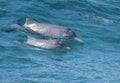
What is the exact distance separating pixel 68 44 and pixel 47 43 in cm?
102

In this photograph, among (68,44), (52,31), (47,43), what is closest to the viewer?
(47,43)

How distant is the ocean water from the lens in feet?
41.7

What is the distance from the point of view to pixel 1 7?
18297 mm

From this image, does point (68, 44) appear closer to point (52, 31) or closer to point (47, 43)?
point (52, 31)

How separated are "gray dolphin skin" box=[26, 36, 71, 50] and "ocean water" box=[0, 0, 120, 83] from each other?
0.64 ft

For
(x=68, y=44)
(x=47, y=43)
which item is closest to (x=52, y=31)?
(x=68, y=44)

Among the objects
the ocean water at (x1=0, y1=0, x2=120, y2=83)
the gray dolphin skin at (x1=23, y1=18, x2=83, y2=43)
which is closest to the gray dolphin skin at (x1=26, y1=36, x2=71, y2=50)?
the ocean water at (x1=0, y1=0, x2=120, y2=83)

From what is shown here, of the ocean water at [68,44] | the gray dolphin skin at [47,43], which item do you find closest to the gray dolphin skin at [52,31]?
the ocean water at [68,44]

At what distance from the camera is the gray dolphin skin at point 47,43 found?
14680 millimetres

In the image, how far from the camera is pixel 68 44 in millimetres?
15484

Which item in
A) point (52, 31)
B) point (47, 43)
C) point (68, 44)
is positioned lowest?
point (68, 44)

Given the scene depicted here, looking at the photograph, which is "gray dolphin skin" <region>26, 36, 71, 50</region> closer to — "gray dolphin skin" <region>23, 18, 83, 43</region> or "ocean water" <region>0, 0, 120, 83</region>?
"ocean water" <region>0, 0, 120, 83</region>

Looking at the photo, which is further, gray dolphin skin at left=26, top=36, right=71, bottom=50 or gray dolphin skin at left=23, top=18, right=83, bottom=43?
gray dolphin skin at left=23, top=18, right=83, bottom=43

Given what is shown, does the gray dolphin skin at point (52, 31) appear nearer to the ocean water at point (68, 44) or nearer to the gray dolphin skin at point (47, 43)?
the ocean water at point (68, 44)
